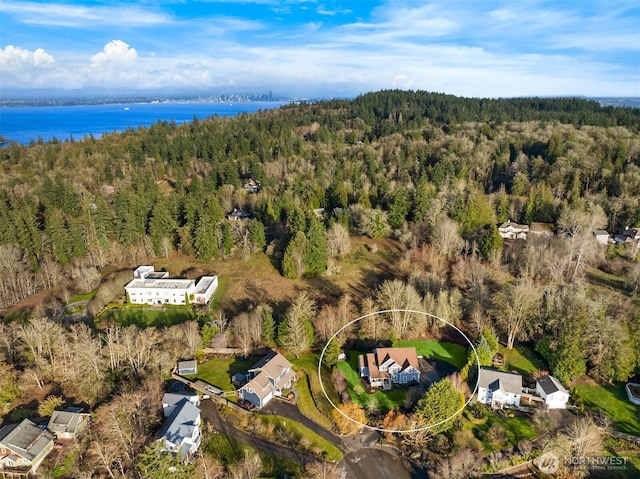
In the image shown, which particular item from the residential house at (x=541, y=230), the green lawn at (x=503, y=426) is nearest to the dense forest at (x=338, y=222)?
the residential house at (x=541, y=230)

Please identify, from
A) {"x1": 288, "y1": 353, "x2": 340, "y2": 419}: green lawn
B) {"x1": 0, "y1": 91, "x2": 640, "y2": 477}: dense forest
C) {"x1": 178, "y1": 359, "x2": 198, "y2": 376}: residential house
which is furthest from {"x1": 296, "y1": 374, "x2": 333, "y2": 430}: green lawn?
{"x1": 178, "y1": 359, "x2": 198, "y2": 376}: residential house

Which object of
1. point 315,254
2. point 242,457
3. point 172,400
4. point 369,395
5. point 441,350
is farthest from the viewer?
point 315,254

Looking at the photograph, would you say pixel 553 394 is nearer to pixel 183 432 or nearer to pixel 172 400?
pixel 183 432

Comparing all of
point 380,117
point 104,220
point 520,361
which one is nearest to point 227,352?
point 520,361

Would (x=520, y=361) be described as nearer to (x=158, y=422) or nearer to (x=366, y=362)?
(x=366, y=362)

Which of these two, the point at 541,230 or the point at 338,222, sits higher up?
the point at 338,222

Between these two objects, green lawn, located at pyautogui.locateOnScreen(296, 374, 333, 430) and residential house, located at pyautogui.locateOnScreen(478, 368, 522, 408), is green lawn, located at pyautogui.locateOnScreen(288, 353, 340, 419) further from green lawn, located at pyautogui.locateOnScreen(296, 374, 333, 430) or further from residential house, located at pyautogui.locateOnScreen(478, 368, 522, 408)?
residential house, located at pyautogui.locateOnScreen(478, 368, 522, 408)

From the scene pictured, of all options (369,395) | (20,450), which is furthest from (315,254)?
(20,450)
